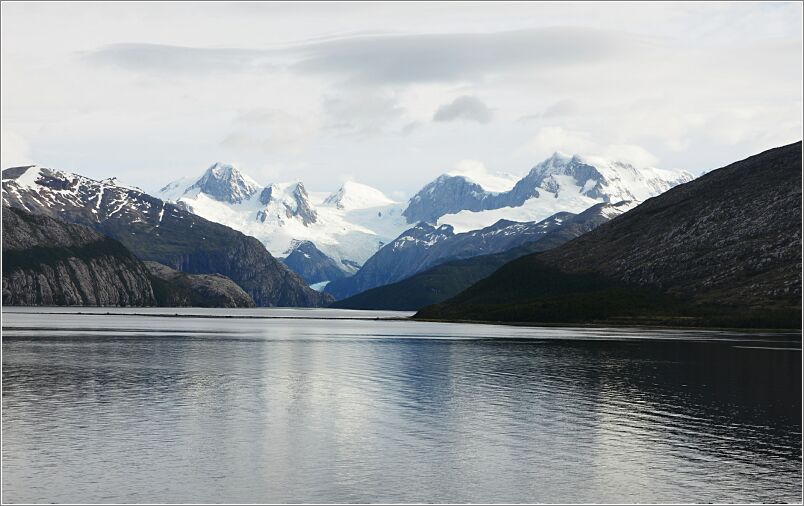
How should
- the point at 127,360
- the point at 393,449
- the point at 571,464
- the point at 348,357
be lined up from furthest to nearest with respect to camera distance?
the point at 348,357
the point at 127,360
the point at 393,449
the point at 571,464

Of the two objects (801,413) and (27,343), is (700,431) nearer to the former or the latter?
(801,413)

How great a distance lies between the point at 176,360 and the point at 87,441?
7508 cm

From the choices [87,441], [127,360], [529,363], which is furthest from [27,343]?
[87,441]

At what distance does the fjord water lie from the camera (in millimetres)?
54594

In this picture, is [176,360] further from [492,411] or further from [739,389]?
[739,389]

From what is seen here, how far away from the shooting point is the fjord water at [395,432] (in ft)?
179

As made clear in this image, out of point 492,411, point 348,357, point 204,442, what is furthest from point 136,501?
point 348,357

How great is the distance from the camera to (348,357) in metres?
155

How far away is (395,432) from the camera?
74688mm

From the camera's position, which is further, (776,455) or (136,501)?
(776,455)

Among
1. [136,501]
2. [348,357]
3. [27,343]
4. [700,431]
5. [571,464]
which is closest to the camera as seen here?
[136,501]

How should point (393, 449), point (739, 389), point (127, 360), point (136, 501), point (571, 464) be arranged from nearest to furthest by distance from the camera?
point (136, 501) < point (571, 464) < point (393, 449) < point (739, 389) < point (127, 360)

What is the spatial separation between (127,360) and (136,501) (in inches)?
3669

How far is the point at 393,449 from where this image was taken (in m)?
67.1
